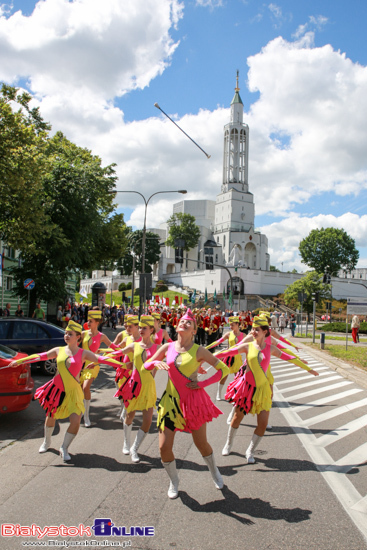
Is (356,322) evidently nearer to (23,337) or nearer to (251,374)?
(23,337)

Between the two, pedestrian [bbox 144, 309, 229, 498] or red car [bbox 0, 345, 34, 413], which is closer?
pedestrian [bbox 144, 309, 229, 498]

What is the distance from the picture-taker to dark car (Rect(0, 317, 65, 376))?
1179 centimetres

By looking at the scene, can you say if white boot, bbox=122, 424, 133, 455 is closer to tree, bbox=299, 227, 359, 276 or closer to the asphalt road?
the asphalt road

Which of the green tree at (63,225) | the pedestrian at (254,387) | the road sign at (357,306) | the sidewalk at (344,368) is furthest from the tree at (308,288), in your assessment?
the pedestrian at (254,387)

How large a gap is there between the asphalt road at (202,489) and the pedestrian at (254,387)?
1.18ft

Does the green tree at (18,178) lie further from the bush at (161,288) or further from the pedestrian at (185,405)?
the bush at (161,288)

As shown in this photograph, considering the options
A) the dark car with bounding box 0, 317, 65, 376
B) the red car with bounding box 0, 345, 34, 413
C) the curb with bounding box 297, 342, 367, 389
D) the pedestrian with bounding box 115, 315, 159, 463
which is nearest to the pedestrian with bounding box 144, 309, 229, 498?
the pedestrian with bounding box 115, 315, 159, 463

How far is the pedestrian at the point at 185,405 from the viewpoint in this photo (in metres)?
4.61

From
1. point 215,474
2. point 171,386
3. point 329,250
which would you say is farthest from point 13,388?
point 329,250

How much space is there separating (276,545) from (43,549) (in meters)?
1.86

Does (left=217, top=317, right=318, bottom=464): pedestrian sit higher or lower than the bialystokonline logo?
higher

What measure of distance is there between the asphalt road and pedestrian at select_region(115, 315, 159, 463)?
0.29m

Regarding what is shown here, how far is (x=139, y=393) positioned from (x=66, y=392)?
0.94 m

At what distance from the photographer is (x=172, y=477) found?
464 centimetres
